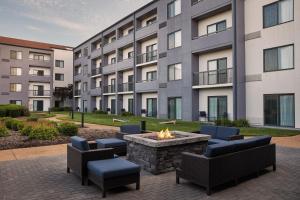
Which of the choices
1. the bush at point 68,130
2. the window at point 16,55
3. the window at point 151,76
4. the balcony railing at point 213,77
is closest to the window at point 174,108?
the balcony railing at point 213,77

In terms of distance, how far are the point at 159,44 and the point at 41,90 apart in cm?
3395

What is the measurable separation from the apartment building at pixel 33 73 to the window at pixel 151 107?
2937 centimetres

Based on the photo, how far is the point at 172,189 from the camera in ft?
19.2

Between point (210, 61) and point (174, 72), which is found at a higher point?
point (210, 61)

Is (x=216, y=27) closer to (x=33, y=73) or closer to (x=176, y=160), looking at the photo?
(x=176, y=160)

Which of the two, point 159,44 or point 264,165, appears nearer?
point 264,165

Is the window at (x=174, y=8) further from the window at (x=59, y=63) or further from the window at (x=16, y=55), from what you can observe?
the window at (x=16, y=55)

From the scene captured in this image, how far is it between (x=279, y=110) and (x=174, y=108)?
10778 mm

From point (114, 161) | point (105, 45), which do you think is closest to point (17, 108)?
point (105, 45)

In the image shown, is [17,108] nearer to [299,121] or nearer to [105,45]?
[105,45]

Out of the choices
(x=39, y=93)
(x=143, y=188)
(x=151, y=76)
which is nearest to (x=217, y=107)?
(x=151, y=76)

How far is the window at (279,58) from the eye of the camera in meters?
17.4

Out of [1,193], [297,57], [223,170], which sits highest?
[297,57]

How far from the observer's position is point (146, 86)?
30.1m
